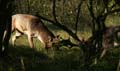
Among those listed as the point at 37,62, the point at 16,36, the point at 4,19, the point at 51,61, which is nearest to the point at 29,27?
the point at 16,36

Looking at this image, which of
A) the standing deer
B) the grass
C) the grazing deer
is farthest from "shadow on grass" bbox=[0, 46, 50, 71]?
the grazing deer

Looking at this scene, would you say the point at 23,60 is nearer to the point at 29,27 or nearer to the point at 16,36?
the point at 29,27

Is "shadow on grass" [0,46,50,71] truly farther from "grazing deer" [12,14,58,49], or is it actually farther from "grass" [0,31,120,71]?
"grazing deer" [12,14,58,49]

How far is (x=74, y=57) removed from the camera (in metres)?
9.88

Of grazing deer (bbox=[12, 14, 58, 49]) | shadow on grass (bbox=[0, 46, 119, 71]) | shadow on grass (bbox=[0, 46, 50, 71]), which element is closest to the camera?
shadow on grass (bbox=[0, 46, 50, 71])

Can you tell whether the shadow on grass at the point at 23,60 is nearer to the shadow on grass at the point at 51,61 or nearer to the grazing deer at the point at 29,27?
the shadow on grass at the point at 51,61

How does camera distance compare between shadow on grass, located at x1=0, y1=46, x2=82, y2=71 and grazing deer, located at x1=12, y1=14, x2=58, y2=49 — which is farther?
grazing deer, located at x1=12, y1=14, x2=58, y2=49

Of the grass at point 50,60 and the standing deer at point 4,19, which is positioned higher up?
the standing deer at point 4,19

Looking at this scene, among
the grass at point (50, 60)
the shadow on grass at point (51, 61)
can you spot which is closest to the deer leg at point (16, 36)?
the grass at point (50, 60)

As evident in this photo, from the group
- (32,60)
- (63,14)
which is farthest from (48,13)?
(32,60)

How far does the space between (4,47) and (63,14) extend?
7209mm

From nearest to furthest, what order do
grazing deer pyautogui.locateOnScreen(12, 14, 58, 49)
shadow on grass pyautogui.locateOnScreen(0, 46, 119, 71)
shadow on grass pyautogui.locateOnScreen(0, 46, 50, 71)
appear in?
shadow on grass pyautogui.locateOnScreen(0, 46, 50, 71) → shadow on grass pyautogui.locateOnScreen(0, 46, 119, 71) → grazing deer pyautogui.locateOnScreen(12, 14, 58, 49)

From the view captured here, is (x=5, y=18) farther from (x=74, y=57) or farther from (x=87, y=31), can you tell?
(x=87, y=31)

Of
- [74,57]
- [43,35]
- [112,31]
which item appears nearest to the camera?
[74,57]
